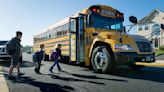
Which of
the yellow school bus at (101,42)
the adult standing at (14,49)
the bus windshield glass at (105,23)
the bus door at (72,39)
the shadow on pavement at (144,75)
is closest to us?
the shadow on pavement at (144,75)

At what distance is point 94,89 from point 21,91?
1692 mm

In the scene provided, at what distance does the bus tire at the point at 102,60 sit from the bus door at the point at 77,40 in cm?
102

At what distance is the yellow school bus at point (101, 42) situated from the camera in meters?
7.98

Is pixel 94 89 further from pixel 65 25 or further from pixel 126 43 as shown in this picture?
pixel 65 25

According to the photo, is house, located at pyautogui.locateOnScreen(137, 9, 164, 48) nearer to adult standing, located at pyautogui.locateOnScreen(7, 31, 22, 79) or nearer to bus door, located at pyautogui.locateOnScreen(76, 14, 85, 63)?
bus door, located at pyautogui.locateOnScreen(76, 14, 85, 63)

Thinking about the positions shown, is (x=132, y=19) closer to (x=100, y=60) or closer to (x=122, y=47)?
(x=122, y=47)

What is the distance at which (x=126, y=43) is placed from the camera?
8.02 meters

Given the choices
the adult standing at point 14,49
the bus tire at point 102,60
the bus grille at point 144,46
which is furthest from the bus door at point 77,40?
the adult standing at point 14,49

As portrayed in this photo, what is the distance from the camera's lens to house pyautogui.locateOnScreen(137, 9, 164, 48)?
38950 mm

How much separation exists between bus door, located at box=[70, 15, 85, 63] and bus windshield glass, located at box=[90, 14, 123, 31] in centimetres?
55

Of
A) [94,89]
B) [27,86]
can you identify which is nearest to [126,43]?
[94,89]

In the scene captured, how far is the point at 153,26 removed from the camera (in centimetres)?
4047

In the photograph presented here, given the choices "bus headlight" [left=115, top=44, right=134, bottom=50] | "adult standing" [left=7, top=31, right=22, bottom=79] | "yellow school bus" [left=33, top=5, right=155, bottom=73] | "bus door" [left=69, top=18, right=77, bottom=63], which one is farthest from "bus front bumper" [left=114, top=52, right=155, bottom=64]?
"adult standing" [left=7, top=31, right=22, bottom=79]

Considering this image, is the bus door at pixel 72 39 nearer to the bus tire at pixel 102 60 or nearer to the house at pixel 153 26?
the bus tire at pixel 102 60
